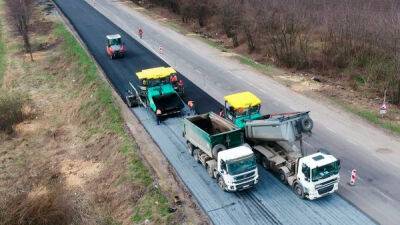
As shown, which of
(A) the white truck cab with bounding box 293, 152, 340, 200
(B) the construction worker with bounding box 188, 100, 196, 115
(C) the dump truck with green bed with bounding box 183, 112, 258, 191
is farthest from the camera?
(B) the construction worker with bounding box 188, 100, 196, 115

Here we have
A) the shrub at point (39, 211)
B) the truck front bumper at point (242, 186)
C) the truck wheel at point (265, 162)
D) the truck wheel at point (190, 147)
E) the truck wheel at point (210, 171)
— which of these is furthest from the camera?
the truck wheel at point (190, 147)

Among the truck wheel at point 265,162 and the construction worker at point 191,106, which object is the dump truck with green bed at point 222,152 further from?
the construction worker at point 191,106

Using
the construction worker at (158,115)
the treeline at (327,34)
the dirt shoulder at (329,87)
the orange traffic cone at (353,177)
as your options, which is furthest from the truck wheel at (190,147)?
the treeline at (327,34)

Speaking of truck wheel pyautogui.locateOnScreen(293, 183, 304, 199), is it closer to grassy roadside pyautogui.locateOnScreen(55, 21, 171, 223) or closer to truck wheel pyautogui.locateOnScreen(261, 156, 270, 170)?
truck wheel pyautogui.locateOnScreen(261, 156, 270, 170)

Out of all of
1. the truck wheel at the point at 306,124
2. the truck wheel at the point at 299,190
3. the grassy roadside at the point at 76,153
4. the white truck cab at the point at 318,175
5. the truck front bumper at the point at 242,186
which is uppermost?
the truck wheel at the point at 306,124

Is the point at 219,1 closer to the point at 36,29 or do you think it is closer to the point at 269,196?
the point at 36,29

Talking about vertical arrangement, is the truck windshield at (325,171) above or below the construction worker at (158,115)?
above

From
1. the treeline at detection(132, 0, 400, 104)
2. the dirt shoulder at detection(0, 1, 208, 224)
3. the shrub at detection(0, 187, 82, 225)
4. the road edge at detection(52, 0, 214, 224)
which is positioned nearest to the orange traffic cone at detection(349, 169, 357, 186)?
the road edge at detection(52, 0, 214, 224)
